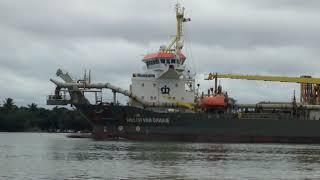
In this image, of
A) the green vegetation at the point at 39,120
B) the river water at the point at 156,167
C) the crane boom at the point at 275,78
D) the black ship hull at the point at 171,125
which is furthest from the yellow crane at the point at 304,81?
the green vegetation at the point at 39,120

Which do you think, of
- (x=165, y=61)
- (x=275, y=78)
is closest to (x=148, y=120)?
(x=165, y=61)

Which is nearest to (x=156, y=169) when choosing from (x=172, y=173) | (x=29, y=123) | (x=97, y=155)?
(x=172, y=173)

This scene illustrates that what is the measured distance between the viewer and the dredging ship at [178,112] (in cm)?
7300

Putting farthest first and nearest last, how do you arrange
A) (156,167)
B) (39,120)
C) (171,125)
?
1. (39,120)
2. (171,125)
3. (156,167)

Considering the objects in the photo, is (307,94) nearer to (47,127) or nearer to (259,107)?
(259,107)

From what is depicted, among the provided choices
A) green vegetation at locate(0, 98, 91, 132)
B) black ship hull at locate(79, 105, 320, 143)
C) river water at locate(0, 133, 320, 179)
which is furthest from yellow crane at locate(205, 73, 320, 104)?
green vegetation at locate(0, 98, 91, 132)

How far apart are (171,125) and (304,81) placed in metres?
19.7

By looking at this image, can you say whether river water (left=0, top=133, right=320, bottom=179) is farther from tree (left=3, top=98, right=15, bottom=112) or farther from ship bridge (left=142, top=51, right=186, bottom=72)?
tree (left=3, top=98, right=15, bottom=112)

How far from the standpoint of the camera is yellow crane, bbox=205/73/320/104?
81000 mm

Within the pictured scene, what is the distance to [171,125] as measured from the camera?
7294 cm

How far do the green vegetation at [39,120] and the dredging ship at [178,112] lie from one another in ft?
275

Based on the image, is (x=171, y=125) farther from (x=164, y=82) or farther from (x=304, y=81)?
(x=304, y=81)

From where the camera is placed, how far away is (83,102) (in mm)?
74688

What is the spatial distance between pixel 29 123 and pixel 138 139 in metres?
106
